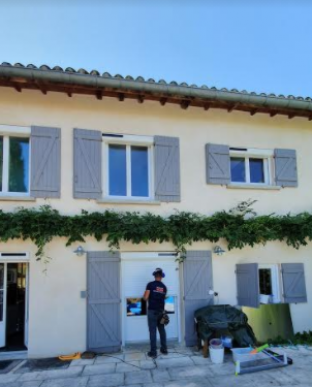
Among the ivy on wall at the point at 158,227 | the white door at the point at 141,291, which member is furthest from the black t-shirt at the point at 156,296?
the ivy on wall at the point at 158,227

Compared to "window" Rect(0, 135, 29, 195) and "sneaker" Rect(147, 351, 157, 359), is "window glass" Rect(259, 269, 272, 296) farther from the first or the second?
"window" Rect(0, 135, 29, 195)

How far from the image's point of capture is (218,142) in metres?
8.64

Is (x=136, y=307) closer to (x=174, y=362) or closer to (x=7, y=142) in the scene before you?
(x=174, y=362)

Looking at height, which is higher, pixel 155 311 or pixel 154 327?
pixel 155 311

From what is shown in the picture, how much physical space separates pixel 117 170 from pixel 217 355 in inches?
177

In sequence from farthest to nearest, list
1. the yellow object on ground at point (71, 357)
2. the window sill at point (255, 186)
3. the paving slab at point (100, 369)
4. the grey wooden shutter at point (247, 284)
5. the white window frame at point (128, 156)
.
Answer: the window sill at point (255, 186) → the white window frame at point (128, 156) → the grey wooden shutter at point (247, 284) → the yellow object on ground at point (71, 357) → the paving slab at point (100, 369)

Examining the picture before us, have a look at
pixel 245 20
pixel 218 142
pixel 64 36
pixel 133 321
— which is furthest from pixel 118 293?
pixel 245 20

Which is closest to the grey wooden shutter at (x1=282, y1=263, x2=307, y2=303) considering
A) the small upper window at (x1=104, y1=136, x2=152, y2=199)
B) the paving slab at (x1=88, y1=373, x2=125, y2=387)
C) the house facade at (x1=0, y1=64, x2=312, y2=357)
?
the house facade at (x1=0, y1=64, x2=312, y2=357)

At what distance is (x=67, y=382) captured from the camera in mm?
5742

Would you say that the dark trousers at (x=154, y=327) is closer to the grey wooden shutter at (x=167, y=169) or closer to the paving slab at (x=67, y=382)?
the paving slab at (x=67, y=382)

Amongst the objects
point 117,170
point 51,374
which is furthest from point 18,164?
point 51,374

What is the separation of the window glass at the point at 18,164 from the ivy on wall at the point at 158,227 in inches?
26.2

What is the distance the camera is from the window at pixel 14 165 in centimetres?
749

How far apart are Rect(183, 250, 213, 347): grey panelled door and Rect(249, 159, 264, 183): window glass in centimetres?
246
